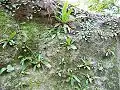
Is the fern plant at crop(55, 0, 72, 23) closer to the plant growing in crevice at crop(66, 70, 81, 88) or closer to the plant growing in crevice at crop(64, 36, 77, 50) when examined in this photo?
the plant growing in crevice at crop(64, 36, 77, 50)

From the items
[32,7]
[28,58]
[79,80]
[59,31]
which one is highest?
[32,7]

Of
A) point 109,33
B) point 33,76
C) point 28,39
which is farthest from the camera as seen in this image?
point 109,33

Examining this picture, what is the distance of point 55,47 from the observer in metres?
5.26

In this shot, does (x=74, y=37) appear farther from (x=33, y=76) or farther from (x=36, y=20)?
(x=33, y=76)

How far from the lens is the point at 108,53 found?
540 centimetres

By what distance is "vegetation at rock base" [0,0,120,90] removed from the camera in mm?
4930

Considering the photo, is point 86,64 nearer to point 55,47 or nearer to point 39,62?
point 55,47

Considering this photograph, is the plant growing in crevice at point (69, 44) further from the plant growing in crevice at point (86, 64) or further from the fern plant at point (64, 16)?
the fern plant at point (64, 16)

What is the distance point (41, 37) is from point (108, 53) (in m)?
1.57

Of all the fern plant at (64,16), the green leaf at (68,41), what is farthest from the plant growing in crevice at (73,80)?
the fern plant at (64,16)

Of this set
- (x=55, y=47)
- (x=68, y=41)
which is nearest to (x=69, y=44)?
(x=68, y=41)

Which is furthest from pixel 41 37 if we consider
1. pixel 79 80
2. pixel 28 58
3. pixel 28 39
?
pixel 79 80

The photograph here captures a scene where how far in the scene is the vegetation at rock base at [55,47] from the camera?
493 centimetres

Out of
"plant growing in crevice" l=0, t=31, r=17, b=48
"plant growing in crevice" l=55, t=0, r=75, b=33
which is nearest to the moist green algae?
"plant growing in crevice" l=0, t=31, r=17, b=48
